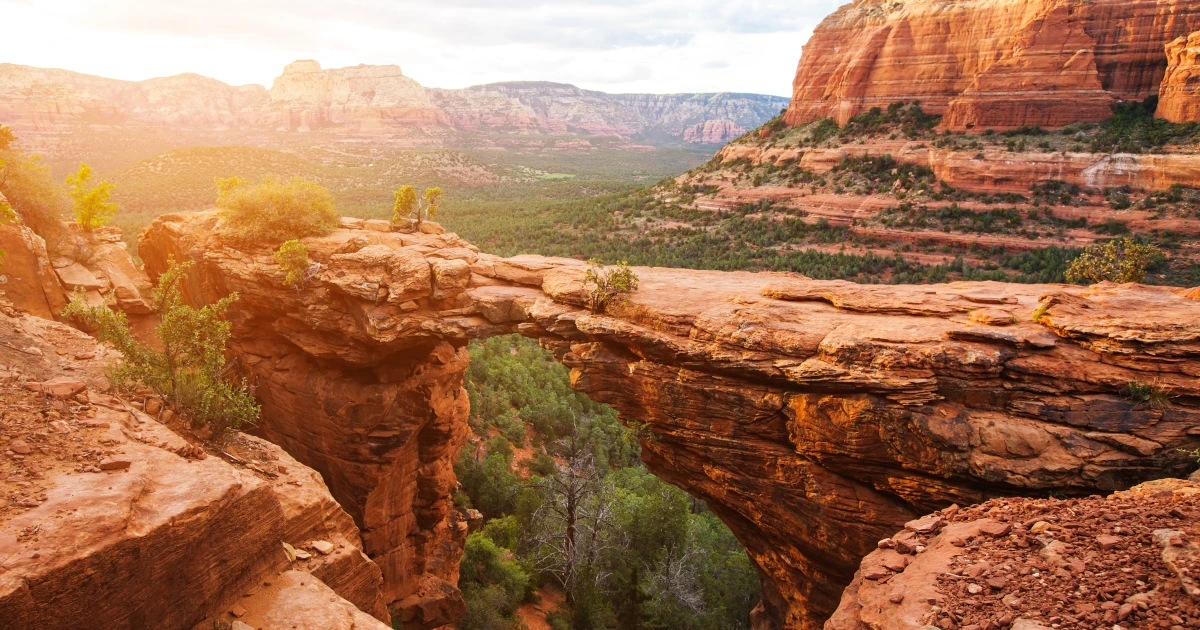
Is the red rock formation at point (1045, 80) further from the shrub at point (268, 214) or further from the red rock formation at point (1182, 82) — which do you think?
the shrub at point (268, 214)

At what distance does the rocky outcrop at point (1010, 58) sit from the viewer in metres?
47.2

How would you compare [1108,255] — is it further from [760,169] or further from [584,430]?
[760,169]

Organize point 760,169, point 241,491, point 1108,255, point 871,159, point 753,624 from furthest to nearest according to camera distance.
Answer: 1. point 760,169
2. point 871,159
3. point 1108,255
4. point 753,624
5. point 241,491

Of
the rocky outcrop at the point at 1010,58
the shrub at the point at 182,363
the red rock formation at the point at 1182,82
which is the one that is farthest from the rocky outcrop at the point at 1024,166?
the shrub at the point at 182,363

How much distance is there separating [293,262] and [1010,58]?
60.7 m

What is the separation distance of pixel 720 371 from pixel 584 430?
1935 centimetres

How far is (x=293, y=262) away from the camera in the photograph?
48.2 feet

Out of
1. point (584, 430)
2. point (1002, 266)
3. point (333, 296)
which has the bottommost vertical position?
point (584, 430)

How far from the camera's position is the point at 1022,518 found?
7.96 m

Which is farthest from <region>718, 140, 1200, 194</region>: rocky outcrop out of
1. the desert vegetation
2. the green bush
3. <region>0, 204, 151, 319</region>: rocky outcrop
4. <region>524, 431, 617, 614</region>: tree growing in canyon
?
the green bush

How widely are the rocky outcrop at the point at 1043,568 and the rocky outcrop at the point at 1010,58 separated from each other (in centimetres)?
5558

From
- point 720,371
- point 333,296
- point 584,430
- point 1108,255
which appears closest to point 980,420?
point 720,371

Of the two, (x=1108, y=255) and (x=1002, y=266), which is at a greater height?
(x=1108, y=255)

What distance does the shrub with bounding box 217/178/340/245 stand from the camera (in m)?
15.6
